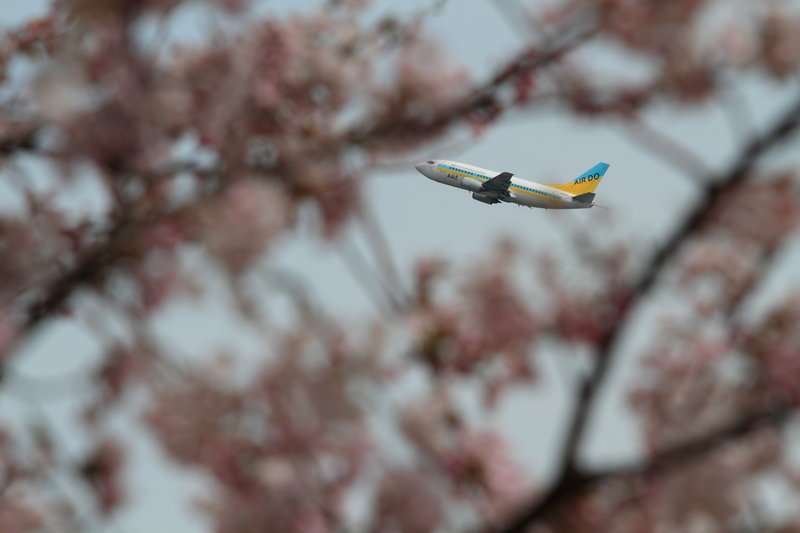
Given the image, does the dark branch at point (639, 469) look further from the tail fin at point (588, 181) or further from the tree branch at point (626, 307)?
the tail fin at point (588, 181)

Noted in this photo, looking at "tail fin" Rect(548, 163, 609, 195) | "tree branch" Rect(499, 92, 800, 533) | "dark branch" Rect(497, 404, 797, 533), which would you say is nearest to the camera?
"tree branch" Rect(499, 92, 800, 533)

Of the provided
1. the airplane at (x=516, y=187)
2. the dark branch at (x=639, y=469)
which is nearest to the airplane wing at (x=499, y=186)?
the airplane at (x=516, y=187)

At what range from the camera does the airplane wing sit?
1.39 metres

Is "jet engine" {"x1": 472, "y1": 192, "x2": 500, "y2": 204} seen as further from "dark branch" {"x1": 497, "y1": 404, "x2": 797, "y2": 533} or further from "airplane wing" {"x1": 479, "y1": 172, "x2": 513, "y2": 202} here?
"dark branch" {"x1": 497, "y1": 404, "x2": 797, "y2": 533}

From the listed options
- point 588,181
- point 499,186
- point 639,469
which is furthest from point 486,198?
point 639,469

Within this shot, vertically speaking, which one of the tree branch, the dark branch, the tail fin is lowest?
the dark branch

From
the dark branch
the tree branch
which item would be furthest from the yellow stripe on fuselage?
the dark branch

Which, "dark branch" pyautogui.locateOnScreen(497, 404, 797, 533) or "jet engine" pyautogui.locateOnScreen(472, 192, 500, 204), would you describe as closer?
"dark branch" pyautogui.locateOnScreen(497, 404, 797, 533)

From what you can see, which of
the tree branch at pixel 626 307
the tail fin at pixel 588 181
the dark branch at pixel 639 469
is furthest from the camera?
the tail fin at pixel 588 181

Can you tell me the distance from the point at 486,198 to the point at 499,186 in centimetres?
3

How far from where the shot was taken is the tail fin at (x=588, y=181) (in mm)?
1380

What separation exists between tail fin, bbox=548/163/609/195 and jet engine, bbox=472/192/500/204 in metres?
0.12

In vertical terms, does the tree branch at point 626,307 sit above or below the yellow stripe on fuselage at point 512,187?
below

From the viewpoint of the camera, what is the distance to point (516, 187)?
4.59 ft
